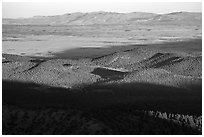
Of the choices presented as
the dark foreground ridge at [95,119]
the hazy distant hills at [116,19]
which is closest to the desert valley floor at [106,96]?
the dark foreground ridge at [95,119]

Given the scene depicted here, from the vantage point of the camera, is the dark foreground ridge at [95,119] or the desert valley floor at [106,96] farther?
the desert valley floor at [106,96]

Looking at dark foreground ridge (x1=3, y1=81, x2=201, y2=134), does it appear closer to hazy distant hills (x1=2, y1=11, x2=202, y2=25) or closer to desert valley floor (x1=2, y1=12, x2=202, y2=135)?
desert valley floor (x1=2, y1=12, x2=202, y2=135)

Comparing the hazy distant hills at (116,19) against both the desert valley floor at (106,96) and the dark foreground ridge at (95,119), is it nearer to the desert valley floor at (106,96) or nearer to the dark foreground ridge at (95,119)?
the desert valley floor at (106,96)

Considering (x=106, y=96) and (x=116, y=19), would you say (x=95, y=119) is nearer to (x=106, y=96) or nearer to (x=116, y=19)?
(x=106, y=96)

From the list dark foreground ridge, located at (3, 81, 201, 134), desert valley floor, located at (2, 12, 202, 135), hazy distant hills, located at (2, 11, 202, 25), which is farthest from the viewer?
hazy distant hills, located at (2, 11, 202, 25)

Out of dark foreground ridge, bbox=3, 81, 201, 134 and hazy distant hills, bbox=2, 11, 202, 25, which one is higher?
dark foreground ridge, bbox=3, 81, 201, 134

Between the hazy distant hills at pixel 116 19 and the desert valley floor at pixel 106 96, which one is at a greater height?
the desert valley floor at pixel 106 96

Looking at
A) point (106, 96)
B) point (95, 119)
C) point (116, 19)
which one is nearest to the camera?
point (95, 119)

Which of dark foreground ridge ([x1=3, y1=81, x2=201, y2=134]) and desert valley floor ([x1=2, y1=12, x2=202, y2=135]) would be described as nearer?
dark foreground ridge ([x1=3, y1=81, x2=201, y2=134])

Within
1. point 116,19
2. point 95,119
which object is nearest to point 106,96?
point 95,119

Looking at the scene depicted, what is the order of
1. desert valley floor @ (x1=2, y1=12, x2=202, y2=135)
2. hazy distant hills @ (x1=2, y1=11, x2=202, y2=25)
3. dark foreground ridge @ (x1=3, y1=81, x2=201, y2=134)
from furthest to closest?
hazy distant hills @ (x1=2, y1=11, x2=202, y2=25) → desert valley floor @ (x1=2, y1=12, x2=202, y2=135) → dark foreground ridge @ (x1=3, y1=81, x2=201, y2=134)

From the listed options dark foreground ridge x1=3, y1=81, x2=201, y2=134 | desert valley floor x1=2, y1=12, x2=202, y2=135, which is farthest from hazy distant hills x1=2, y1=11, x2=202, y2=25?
dark foreground ridge x1=3, y1=81, x2=201, y2=134

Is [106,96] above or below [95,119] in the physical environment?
below
